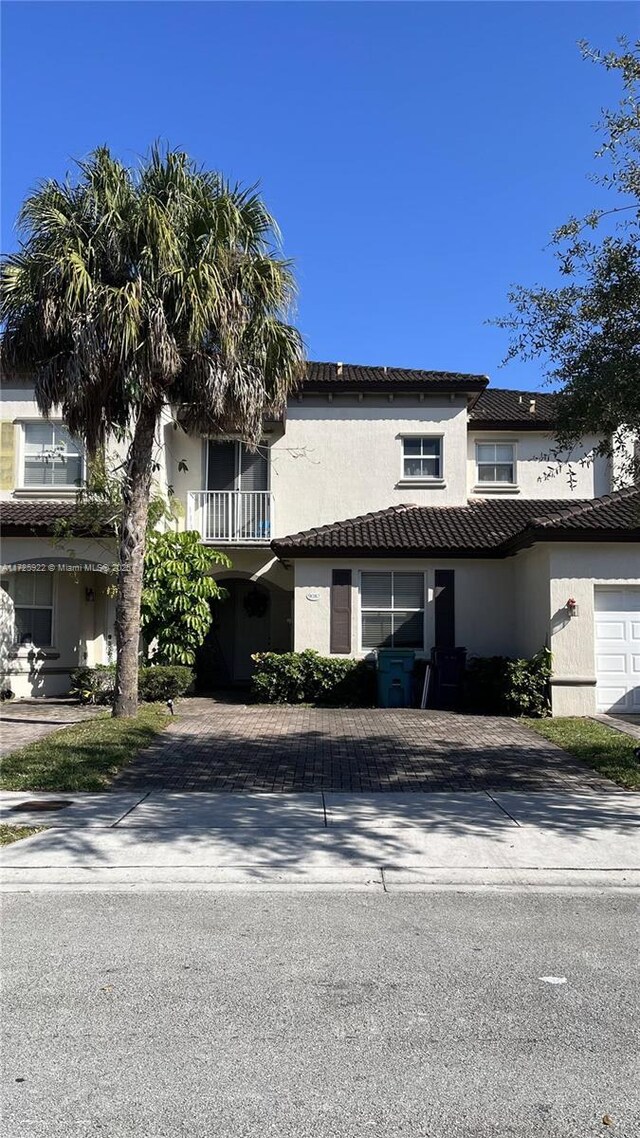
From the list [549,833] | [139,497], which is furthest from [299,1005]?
[139,497]

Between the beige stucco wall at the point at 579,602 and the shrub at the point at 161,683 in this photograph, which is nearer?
the beige stucco wall at the point at 579,602

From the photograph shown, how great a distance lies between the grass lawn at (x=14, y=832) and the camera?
7.67 m

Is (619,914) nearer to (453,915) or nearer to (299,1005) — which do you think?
(453,915)

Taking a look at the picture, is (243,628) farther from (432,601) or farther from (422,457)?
(422,457)

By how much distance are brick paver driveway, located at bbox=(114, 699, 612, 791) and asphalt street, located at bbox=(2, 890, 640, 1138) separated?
372 cm

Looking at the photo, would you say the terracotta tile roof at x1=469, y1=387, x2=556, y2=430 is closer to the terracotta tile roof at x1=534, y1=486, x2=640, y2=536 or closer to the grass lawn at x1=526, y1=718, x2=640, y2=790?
the terracotta tile roof at x1=534, y1=486, x2=640, y2=536

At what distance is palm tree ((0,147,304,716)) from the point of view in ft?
41.7

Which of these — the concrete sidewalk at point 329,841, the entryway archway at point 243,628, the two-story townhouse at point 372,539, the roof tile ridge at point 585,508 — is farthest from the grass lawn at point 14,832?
the entryway archway at point 243,628

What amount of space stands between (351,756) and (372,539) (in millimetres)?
7397

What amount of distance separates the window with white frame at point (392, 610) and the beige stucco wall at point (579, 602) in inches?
143

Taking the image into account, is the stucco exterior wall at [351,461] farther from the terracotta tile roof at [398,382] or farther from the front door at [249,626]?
the front door at [249,626]

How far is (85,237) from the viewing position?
513 inches

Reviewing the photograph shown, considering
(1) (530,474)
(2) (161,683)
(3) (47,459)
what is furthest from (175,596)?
(1) (530,474)

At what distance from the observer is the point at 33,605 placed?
64.6 feet
